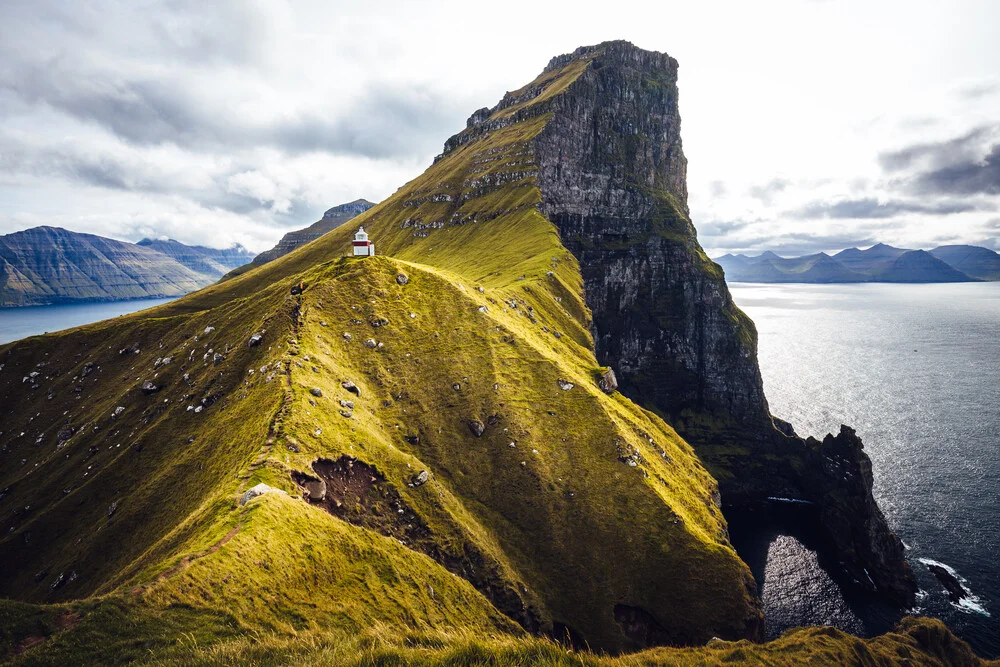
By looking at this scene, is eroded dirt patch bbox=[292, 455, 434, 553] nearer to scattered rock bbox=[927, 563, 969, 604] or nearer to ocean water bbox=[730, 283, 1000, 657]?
ocean water bbox=[730, 283, 1000, 657]

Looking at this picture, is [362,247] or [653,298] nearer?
[362,247]

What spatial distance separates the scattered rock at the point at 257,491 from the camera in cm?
3347

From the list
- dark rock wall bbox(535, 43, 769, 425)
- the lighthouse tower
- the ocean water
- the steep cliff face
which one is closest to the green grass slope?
the lighthouse tower

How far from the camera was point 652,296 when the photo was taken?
168 m

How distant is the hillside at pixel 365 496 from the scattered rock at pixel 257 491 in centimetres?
19

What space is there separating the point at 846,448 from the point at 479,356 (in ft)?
337

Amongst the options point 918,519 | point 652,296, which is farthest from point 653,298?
point 918,519

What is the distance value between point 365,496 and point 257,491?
12200 millimetres

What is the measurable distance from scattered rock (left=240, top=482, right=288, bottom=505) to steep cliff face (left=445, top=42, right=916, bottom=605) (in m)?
107

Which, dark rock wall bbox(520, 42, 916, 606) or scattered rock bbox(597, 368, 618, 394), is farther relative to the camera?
dark rock wall bbox(520, 42, 916, 606)

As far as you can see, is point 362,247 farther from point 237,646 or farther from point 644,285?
point 644,285

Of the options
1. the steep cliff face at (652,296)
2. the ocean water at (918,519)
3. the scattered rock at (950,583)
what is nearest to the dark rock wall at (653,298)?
the steep cliff face at (652,296)

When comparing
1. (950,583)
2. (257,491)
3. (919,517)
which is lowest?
(950,583)

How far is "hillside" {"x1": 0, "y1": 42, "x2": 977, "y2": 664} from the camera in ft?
83.0
